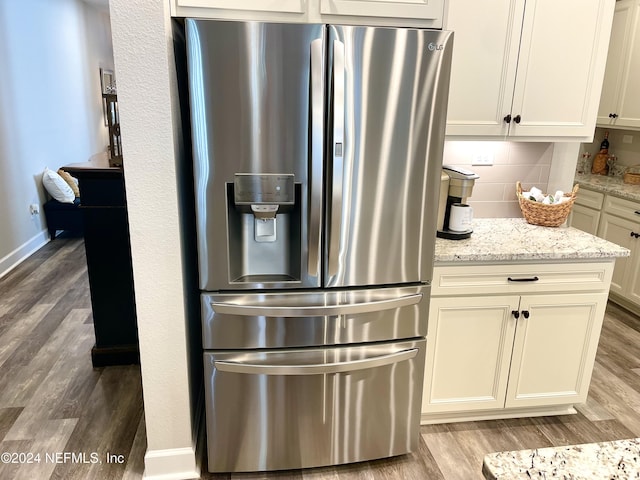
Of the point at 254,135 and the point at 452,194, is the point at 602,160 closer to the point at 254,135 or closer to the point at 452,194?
the point at 452,194

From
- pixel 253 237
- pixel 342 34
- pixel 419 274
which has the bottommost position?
pixel 419 274

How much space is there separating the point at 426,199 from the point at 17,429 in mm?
2218

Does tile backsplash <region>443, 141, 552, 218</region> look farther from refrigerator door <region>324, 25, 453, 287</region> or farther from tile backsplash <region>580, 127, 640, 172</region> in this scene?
tile backsplash <region>580, 127, 640, 172</region>

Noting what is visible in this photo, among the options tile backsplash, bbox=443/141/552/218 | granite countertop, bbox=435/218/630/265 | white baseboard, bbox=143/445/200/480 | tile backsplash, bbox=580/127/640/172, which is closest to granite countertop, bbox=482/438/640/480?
granite countertop, bbox=435/218/630/265

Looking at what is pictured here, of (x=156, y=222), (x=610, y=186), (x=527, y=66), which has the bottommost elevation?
(x=610, y=186)

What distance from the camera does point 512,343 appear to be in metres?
2.34

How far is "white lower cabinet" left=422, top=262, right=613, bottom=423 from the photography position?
2270 mm

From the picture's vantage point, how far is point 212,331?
75.5 inches

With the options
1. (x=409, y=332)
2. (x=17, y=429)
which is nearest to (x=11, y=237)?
(x=17, y=429)

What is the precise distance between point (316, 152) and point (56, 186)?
4.49 metres

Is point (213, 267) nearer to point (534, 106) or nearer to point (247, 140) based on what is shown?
point (247, 140)

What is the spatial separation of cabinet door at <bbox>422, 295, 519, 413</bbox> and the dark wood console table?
5.64 ft

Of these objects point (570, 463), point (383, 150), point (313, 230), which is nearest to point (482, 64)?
point (383, 150)

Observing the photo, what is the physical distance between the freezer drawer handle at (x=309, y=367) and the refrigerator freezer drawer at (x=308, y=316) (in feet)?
0.24
